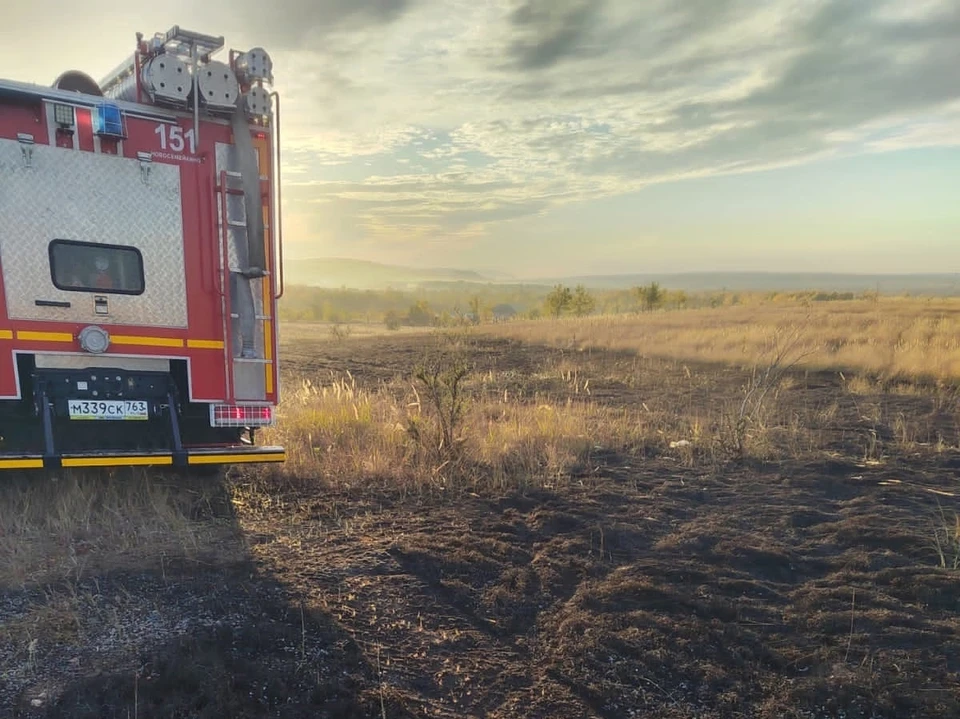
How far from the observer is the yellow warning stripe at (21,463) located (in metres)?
4.38

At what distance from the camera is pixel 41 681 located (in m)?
2.76

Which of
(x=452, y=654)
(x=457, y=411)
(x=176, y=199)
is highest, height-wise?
(x=176, y=199)

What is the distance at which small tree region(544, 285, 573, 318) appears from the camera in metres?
47.6

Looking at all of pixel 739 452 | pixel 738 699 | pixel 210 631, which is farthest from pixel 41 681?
pixel 739 452

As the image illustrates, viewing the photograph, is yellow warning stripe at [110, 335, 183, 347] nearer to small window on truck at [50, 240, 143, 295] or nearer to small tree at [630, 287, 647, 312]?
small window on truck at [50, 240, 143, 295]

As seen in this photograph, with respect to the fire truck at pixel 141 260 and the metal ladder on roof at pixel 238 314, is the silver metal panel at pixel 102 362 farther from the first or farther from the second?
the metal ladder on roof at pixel 238 314

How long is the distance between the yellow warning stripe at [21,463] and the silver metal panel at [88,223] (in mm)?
1072

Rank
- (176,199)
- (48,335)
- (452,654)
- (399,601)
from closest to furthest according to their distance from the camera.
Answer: (452,654), (399,601), (48,335), (176,199)

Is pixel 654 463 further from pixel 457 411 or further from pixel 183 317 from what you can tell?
pixel 183 317

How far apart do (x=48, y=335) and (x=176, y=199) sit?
143 cm

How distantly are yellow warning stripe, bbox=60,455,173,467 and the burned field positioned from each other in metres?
0.42

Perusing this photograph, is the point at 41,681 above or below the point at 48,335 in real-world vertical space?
below

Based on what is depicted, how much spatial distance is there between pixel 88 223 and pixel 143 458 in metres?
1.87

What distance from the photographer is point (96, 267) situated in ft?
15.9
